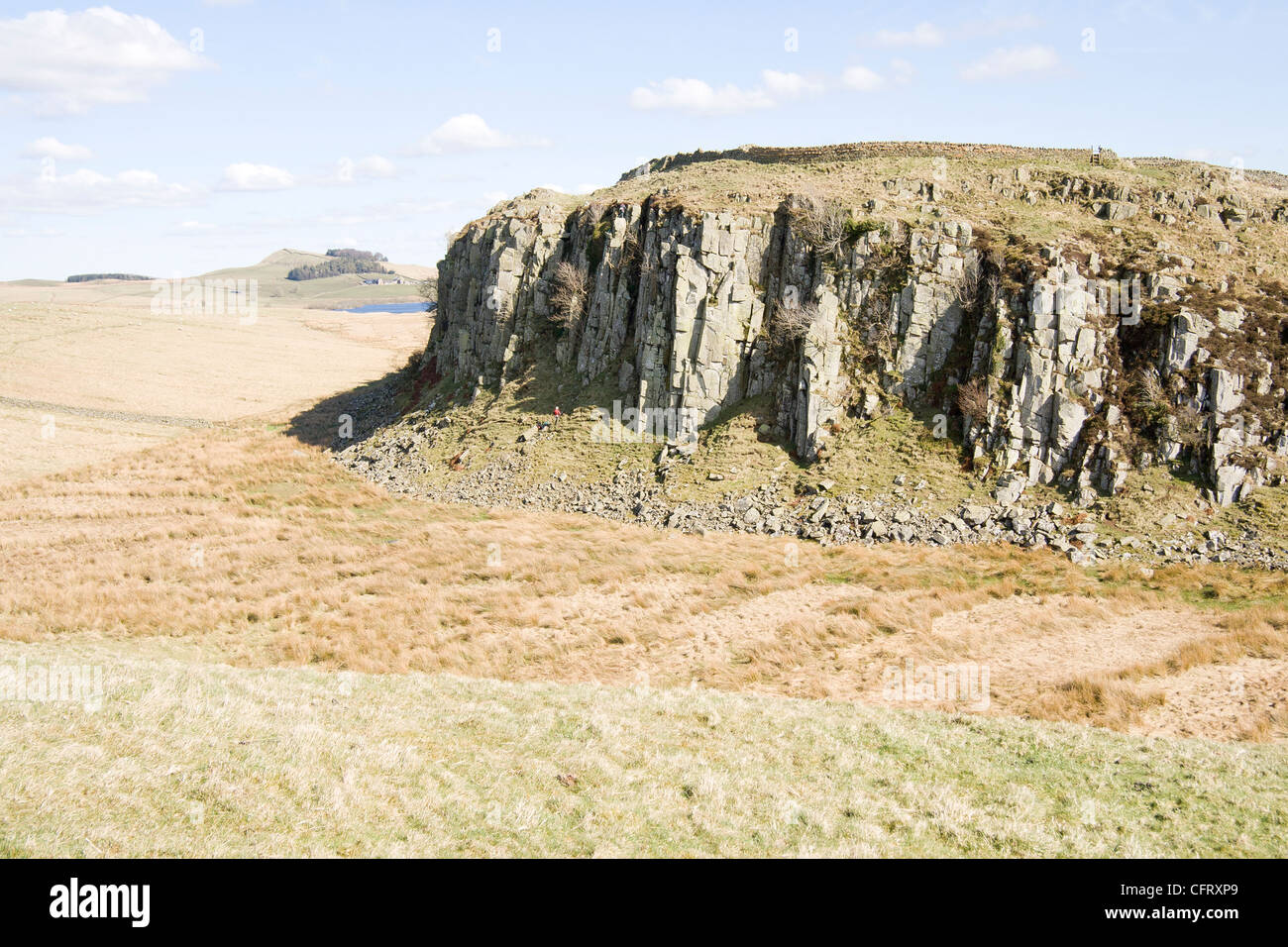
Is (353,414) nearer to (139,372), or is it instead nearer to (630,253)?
(630,253)

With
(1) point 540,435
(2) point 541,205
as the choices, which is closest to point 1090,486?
(1) point 540,435

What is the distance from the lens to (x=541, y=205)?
5350 centimetres

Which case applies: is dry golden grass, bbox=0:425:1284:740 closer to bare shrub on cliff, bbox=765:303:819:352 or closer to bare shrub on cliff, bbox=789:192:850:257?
bare shrub on cliff, bbox=765:303:819:352

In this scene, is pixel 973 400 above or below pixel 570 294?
below

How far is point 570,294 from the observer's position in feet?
155

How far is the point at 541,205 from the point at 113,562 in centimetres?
3653

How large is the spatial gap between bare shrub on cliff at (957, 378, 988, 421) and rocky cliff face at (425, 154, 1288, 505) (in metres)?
0.11

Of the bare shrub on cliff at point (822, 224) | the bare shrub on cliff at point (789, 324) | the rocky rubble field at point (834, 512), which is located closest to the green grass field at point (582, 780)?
the rocky rubble field at point (834, 512)

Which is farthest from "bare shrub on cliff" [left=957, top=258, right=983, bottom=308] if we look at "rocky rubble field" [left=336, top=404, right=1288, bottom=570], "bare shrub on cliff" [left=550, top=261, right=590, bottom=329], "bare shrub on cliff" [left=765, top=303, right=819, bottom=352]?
"bare shrub on cliff" [left=550, top=261, right=590, bottom=329]

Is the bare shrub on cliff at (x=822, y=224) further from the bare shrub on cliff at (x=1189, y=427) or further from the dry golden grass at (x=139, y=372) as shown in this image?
the dry golden grass at (x=139, y=372)

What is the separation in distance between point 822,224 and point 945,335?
904 cm

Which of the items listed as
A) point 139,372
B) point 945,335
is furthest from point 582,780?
point 139,372

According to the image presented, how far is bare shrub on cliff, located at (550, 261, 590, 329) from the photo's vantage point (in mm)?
46844
